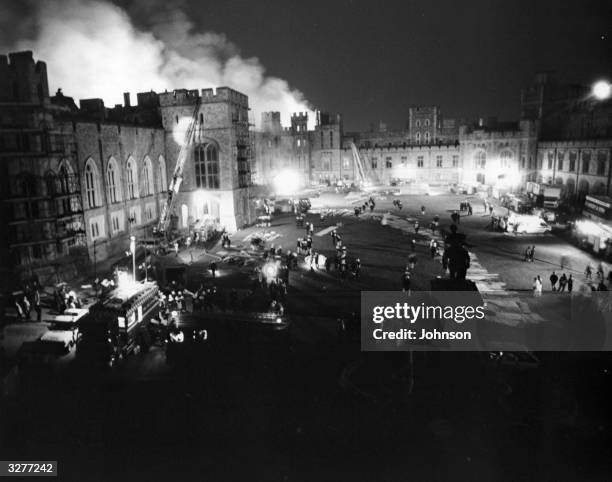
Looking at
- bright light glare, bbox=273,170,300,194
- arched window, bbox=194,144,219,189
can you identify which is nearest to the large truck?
arched window, bbox=194,144,219,189

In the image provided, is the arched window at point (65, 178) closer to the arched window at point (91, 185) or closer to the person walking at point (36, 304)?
the arched window at point (91, 185)

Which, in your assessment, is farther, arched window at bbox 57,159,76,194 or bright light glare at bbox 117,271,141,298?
arched window at bbox 57,159,76,194

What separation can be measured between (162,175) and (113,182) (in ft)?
23.6

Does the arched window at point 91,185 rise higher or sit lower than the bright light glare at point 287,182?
higher

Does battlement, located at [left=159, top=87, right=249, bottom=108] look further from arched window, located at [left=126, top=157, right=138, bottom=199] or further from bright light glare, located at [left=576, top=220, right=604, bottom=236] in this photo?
bright light glare, located at [left=576, top=220, right=604, bottom=236]

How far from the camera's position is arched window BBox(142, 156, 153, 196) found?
37125 mm

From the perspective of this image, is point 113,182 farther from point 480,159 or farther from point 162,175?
point 480,159

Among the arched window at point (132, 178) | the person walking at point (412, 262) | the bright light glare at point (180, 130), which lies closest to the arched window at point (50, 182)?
the arched window at point (132, 178)

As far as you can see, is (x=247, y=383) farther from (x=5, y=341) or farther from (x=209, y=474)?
(x=5, y=341)

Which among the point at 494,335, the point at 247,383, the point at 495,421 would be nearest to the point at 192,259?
the point at 247,383

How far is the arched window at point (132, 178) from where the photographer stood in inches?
1379

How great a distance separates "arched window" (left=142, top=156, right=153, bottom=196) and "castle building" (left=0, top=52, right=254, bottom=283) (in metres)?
0.09

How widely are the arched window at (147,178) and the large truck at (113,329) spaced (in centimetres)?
2118

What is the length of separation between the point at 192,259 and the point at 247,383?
58.1ft
